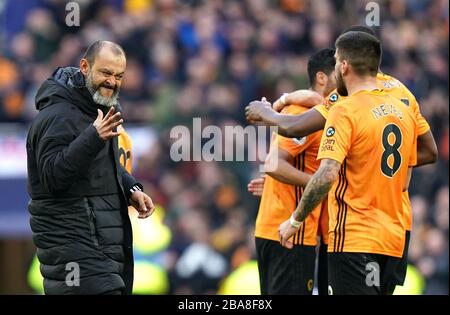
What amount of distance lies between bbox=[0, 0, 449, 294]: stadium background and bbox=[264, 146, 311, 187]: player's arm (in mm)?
4721

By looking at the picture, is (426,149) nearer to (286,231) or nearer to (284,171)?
(284,171)

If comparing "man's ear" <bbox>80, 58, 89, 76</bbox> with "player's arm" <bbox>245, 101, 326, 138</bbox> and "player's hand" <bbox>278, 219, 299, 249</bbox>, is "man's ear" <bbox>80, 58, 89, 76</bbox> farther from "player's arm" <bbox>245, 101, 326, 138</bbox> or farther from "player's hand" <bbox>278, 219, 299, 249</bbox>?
"player's hand" <bbox>278, 219, 299, 249</bbox>

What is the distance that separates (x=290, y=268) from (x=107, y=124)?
195cm

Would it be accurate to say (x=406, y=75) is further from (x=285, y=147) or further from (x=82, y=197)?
(x=82, y=197)

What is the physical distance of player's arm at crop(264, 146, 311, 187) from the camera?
297 inches

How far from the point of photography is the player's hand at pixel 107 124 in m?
6.49
